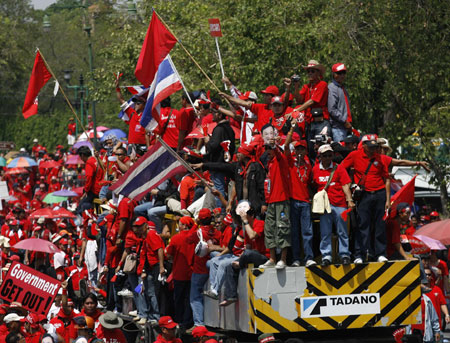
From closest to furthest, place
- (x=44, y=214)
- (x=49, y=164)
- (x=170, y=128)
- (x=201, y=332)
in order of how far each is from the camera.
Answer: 1. (x=201, y=332)
2. (x=170, y=128)
3. (x=44, y=214)
4. (x=49, y=164)

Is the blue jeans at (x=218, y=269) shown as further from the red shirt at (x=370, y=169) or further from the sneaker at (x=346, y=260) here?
the red shirt at (x=370, y=169)

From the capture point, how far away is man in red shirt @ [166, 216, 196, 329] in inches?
648

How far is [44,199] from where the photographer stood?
35031 millimetres

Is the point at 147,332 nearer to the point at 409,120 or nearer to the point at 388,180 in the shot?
the point at 388,180

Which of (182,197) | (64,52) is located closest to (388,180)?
(182,197)

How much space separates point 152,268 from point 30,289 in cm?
234

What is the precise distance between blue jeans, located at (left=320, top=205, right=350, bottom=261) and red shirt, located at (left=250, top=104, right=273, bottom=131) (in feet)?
8.94

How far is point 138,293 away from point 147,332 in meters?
0.73

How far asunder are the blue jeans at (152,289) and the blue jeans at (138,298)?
102mm

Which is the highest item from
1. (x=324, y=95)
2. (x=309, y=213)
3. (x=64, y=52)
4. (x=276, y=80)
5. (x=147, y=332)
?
(x=64, y=52)

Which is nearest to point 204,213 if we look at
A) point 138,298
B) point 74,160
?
point 138,298

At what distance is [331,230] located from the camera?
1406 cm

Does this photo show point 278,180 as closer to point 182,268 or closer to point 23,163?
point 182,268

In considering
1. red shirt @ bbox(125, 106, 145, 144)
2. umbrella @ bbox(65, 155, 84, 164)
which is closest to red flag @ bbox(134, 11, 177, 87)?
red shirt @ bbox(125, 106, 145, 144)
